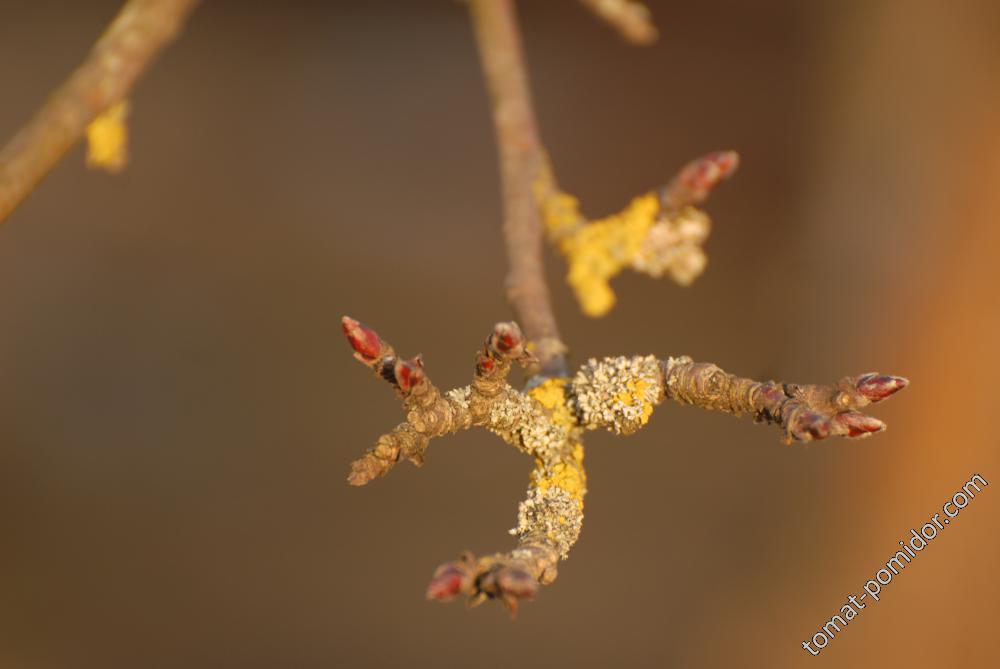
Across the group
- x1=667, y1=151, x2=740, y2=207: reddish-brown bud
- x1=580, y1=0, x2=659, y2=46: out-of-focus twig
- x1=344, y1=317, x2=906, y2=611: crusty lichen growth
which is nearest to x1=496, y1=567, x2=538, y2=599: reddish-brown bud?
x1=344, y1=317, x2=906, y2=611: crusty lichen growth

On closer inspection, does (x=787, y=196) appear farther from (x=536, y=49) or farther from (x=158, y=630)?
(x=158, y=630)

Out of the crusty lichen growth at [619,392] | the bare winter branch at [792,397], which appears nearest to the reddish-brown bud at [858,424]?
the bare winter branch at [792,397]

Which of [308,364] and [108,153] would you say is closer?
[108,153]

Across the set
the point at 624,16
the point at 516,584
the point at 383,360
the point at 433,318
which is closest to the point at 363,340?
the point at 383,360

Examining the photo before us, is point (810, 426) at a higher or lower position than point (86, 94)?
lower

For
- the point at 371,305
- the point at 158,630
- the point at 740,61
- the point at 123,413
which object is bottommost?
the point at 158,630

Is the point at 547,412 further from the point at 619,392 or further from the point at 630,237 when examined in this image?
the point at 630,237

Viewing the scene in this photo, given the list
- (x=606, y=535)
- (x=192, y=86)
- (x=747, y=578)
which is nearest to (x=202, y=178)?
(x=192, y=86)

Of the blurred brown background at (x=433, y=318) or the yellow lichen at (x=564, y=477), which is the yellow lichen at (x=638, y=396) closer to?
the yellow lichen at (x=564, y=477)
